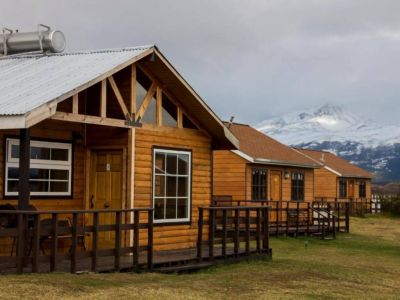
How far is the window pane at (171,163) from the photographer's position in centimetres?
1658

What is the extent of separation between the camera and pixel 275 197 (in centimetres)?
3056

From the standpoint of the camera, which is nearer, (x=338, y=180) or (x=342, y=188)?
(x=338, y=180)

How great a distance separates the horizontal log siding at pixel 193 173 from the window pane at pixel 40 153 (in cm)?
190

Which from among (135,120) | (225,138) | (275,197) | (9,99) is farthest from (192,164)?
(275,197)

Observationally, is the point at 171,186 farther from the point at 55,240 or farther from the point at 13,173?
the point at 55,240

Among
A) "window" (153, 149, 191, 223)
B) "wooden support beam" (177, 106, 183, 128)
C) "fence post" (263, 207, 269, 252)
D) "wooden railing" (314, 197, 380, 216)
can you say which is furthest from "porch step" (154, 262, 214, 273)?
"wooden railing" (314, 197, 380, 216)

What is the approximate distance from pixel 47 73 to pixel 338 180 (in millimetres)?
36729

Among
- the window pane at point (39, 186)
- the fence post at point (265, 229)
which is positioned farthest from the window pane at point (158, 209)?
the fence post at point (265, 229)

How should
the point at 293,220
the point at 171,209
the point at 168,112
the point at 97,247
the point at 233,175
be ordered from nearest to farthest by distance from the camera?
the point at 97,247 < the point at 171,209 < the point at 168,112 < the point at 233,175 < the point at 293,220

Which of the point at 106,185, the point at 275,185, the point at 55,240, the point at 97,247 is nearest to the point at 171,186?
the point at 106,185

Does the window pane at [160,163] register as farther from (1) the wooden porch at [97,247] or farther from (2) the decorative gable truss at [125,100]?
(1) the wooden porch at [97,247]

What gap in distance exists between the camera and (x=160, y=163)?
16344 mm

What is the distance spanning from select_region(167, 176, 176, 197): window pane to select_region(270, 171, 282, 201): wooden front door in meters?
14.1

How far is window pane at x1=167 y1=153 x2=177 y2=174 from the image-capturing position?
16578 mm
